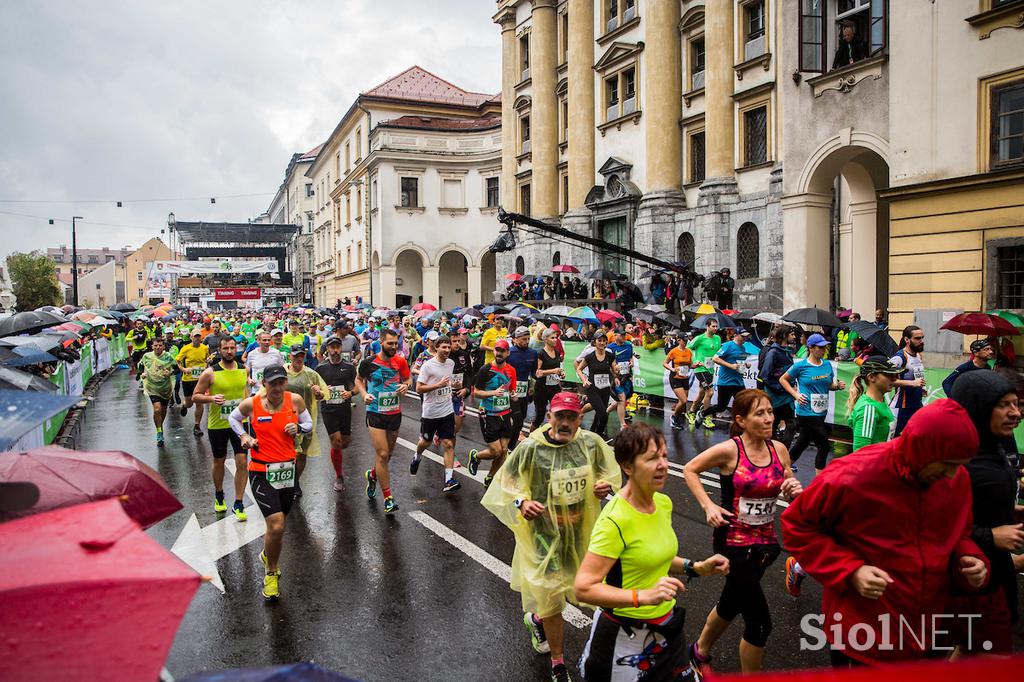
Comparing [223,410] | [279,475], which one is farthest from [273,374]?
[223,410]

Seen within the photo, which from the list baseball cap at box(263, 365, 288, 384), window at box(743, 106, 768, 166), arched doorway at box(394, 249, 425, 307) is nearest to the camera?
baseball cap at box(263, 365, 288, 384)

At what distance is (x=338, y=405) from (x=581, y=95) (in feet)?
89.8

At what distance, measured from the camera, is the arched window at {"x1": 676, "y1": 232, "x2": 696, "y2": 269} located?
28008 mm

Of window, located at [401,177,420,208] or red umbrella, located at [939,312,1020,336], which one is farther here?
window, located at [401,177,420,208]

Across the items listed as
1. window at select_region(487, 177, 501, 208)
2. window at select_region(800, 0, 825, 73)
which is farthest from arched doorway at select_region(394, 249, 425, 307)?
window at select_region(800, 0, 825, 73)

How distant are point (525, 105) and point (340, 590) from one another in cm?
3611

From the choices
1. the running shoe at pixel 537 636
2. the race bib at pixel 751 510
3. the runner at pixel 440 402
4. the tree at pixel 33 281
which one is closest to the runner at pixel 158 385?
the runner at pixel 440 402

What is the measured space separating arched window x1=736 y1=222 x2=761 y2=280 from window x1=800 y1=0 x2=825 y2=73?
→ 8.00m

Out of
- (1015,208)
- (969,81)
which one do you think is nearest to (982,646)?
(1015,208)

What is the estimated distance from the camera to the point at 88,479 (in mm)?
3174

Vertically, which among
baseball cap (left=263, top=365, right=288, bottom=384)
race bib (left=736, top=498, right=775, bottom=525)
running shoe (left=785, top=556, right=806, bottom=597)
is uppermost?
baseball cap (left=263, top=365, right=288, bottom=384)

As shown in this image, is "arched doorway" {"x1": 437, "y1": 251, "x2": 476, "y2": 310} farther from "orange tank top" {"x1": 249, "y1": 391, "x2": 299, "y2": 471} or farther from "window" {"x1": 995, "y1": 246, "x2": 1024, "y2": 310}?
"orange tank top" {"x1": 249, "y1": 391, "x2": 299, "y2": 471}

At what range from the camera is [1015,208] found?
13539 mm

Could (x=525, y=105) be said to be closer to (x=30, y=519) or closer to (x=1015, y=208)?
(x=1015, y=208)
